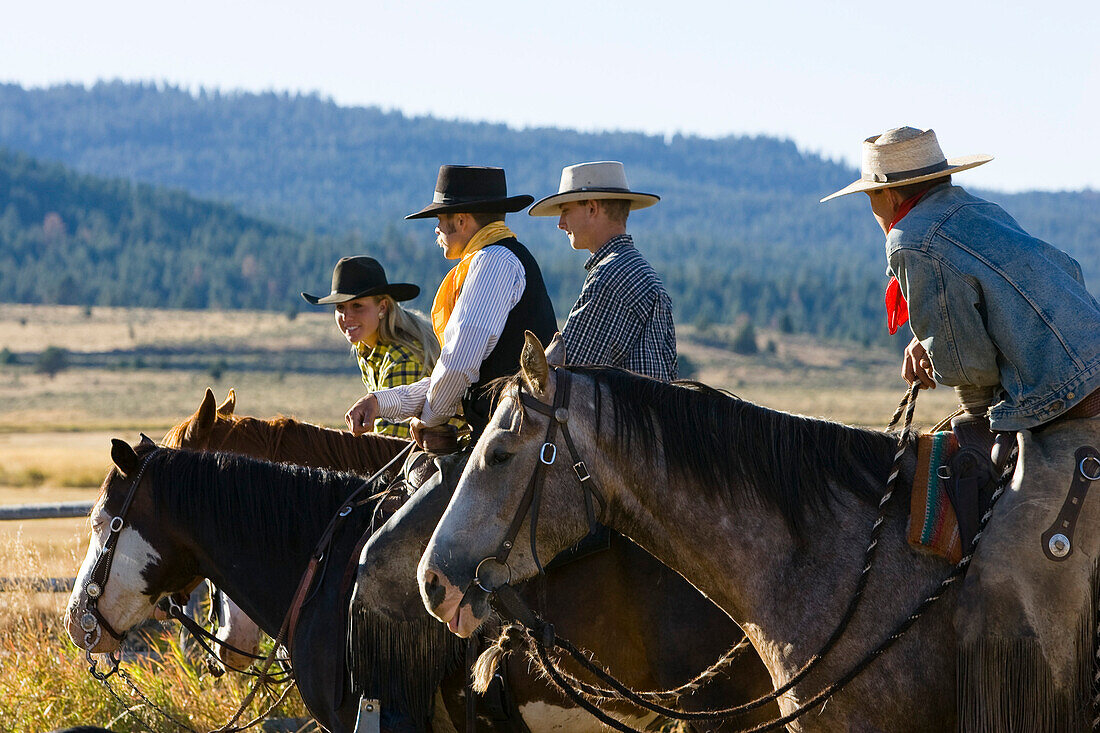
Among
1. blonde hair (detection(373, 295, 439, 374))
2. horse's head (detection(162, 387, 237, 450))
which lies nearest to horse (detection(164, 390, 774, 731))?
horse's head (detection(162, 387, 237, 450))

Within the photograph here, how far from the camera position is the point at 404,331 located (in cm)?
625

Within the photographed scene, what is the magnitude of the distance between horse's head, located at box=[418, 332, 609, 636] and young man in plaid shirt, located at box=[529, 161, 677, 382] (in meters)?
1.09

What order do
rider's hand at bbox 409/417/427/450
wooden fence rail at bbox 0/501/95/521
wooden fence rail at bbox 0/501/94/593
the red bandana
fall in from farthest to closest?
1. wooden fence rail at bbox 0/501/95/521
2. wooden fence rail at bbox 0/501/94/593
3. rider's hand at bbox 409/417/427/450
4. the red bandana

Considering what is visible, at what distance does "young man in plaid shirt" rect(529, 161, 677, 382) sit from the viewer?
4.53 metres

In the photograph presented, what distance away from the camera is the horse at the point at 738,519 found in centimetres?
327

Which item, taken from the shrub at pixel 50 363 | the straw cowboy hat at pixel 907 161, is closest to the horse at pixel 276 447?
the straw cowboy hat at pixel 907 161

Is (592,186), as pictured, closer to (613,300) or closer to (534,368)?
(613,300)

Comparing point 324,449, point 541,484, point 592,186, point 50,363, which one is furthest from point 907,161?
point 50,363

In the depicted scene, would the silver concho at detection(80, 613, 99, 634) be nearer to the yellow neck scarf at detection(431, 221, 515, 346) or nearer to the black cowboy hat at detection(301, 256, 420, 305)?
the yellow neck scarf at detection(431, 221, 515, 346)

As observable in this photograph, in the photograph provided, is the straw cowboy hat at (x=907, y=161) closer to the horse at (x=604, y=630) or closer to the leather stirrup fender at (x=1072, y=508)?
the leather stirrup fender at (x=1072, y=508)

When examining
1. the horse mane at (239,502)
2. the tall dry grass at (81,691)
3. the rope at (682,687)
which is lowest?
the tall dry grass at (81,691)

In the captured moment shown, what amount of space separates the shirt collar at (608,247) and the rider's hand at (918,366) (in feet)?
4.71

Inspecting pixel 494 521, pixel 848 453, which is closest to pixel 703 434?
pixel 848 453

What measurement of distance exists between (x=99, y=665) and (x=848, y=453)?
16.5 ft
